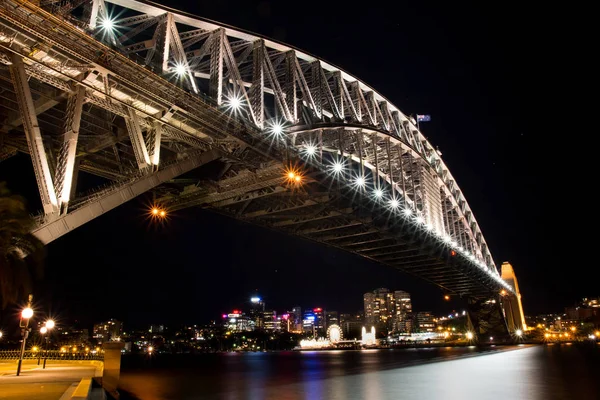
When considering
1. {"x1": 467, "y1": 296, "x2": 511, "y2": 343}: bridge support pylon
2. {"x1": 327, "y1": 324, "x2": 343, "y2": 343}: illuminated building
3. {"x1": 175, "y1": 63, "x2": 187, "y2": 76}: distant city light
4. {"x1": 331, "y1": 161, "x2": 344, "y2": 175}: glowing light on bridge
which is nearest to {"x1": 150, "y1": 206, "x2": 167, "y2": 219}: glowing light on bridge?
{"x1": 331, "y1": 161, "x2": 344, "y2": 175}: glowing light on bridge

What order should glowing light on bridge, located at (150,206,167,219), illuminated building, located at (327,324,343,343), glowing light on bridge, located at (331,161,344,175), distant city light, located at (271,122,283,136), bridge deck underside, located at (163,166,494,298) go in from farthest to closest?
1. illuminated building, located at (327,324,343,343)
2. glowing light on bridge, located at (331,161,344,175)
3. glowing light on bridge, located at (150,206,167,219)
4. bridge deck underside, located at (163,166,494,298)
5. distant city light, located at (271,122,283,136)

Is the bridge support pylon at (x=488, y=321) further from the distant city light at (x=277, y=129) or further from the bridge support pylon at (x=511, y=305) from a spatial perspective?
the distant city light at (x=277, y=129)

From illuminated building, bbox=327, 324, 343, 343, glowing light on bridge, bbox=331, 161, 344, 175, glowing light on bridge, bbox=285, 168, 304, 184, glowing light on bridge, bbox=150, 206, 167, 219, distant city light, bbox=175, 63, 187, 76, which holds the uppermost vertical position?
glowing light on bridge, bbox=331, 161, 344, 175

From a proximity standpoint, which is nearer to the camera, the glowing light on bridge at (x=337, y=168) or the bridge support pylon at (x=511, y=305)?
the glowing light on bridge at (x=337, y=168)

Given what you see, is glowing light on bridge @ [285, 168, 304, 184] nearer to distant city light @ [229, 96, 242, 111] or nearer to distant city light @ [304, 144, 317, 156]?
distant city light @ [304, 144, 317, 156]

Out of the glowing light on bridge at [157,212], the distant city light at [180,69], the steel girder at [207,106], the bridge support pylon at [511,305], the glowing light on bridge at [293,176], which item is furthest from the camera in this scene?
the bridge support pylon at [511,305]

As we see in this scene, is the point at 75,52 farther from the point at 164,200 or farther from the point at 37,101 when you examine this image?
the point at 164,200

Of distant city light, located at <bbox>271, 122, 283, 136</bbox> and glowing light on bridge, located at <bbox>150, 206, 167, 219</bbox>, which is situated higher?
distant city light, located at <bbox>271, 122, 283, 136</bbox>

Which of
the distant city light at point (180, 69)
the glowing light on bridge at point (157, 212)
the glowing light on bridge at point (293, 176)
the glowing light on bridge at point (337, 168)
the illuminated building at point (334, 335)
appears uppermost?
the glowing light on bridge at point (337, 168)

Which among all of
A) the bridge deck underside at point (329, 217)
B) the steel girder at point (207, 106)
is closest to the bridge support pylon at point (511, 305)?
the bridge deck underside at point (329, 217)

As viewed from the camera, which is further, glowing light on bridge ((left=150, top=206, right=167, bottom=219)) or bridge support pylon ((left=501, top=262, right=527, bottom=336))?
bridge support pylon ((left=501, top=262, right=527, bottom=336))

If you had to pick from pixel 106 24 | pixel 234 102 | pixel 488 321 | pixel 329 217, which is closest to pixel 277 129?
pixel 234 102

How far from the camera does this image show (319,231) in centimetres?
4266

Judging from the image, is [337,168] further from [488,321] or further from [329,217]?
[488,321]
